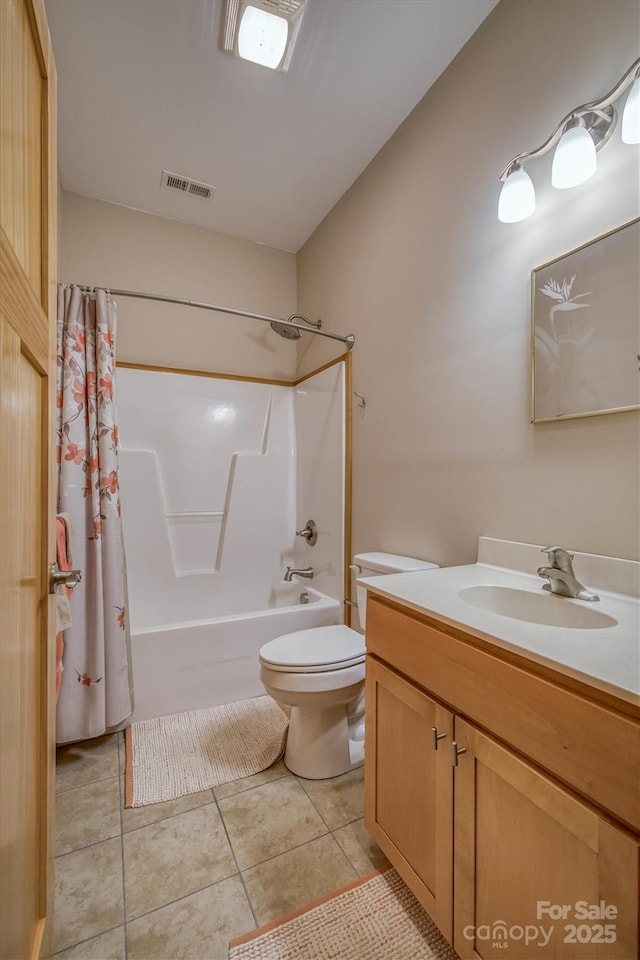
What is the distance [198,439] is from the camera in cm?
256

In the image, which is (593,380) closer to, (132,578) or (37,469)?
(37,469)

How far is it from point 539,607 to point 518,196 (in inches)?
46.9

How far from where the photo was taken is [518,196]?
3.93 feet

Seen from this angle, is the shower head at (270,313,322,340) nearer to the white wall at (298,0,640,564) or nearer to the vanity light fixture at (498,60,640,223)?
the white wall at (298,0,640,564)

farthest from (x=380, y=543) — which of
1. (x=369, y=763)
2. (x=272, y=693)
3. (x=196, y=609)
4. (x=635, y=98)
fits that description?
(x=635, y=98)

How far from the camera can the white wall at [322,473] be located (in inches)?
89.0

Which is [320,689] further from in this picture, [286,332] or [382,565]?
[286,332]

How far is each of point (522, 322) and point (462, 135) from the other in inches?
32.9

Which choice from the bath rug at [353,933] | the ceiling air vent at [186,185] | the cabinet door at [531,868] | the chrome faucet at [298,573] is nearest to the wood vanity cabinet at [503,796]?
the cabinet door at [531,868]

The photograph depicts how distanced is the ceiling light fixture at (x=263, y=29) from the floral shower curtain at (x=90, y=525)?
1.11 metres

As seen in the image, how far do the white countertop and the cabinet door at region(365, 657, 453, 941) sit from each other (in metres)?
0.22

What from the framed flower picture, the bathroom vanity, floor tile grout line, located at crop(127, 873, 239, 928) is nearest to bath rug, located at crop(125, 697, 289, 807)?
floor tile grout line, located at crop(127, 873, 239, 928)

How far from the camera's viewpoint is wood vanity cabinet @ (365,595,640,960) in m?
0.58

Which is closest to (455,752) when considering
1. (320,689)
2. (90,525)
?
(320,689)
